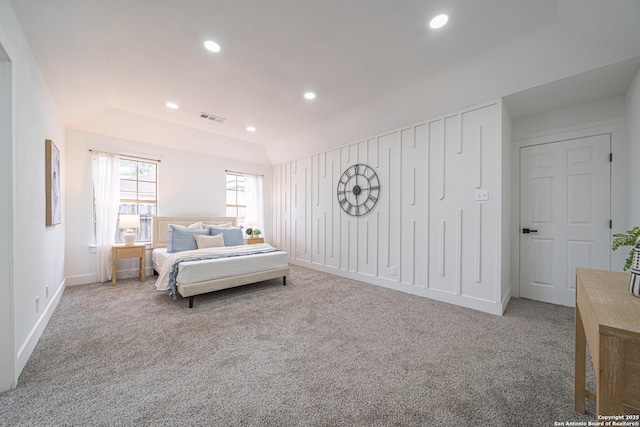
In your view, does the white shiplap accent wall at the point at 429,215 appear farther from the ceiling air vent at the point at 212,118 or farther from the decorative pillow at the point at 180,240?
the decorative pillow at the point at 180,240

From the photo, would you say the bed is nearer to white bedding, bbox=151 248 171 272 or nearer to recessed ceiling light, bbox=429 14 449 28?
white bedding, bbox=151 248 171 272

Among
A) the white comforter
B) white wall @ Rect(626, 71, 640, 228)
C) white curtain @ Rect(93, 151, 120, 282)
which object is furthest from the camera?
A: white curtain @ Rect(93, 151, 120, 282)

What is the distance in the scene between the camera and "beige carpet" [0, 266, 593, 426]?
55.4 inches

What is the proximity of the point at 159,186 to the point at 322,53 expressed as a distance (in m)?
4.04

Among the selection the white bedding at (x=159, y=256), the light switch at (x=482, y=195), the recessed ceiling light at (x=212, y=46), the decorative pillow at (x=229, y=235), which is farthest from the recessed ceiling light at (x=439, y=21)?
the white bedding at (x=159, y=256)

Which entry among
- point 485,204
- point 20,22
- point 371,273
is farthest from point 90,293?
point 485,204

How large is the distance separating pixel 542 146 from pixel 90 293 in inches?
257

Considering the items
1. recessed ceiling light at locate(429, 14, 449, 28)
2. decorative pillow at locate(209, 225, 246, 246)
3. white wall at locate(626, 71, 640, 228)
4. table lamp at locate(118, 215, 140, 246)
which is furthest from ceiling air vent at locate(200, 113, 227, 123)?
white wall at locate(626, 71, 640, 228)

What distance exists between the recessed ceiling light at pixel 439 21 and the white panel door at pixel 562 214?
7.47 ft

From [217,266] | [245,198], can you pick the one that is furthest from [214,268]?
[245,198]

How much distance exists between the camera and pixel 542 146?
325 cm

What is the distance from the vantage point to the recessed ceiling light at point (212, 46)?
235 cm

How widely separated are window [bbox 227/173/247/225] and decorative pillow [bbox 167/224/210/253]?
161cm

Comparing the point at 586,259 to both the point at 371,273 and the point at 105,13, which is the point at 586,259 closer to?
the point at 371,273
